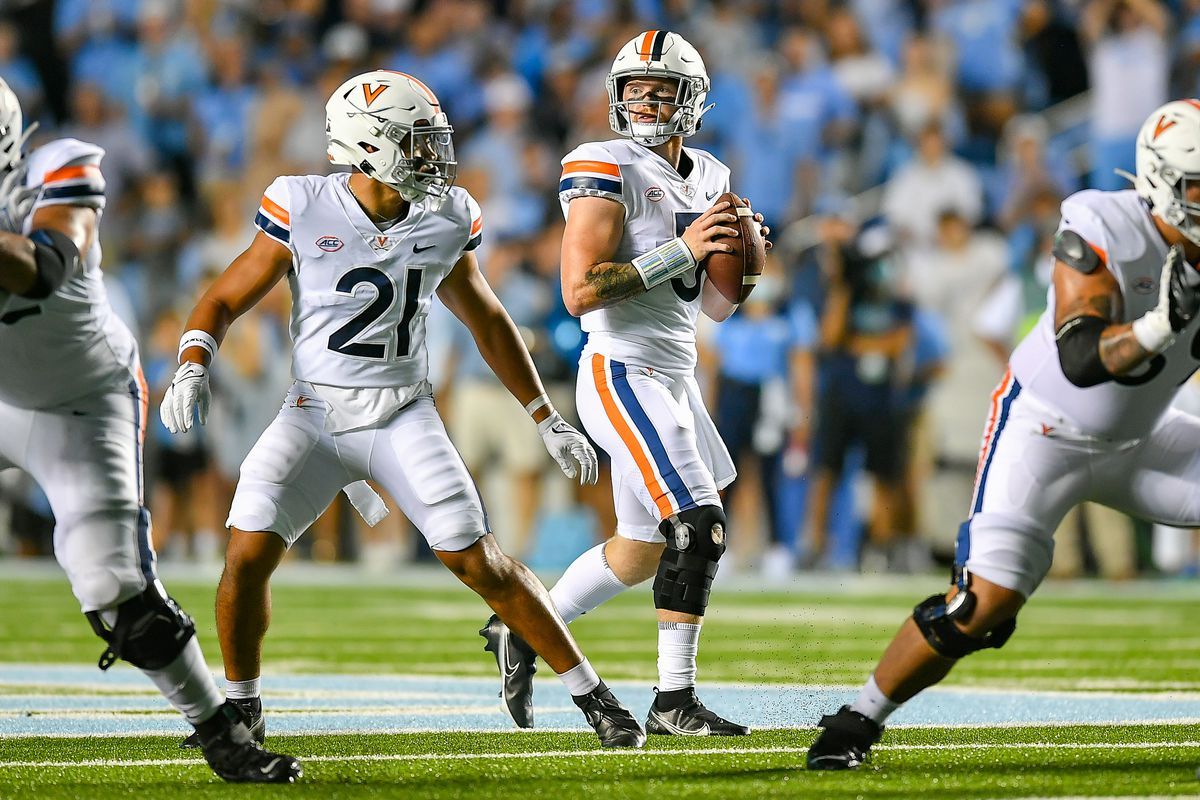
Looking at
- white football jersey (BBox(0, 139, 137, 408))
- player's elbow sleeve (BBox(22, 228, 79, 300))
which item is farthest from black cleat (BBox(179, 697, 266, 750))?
player's elbow sleeve (BBox(22, 228, 79, 300))

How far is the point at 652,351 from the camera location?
4.79 m

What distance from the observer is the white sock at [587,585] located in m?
4.96

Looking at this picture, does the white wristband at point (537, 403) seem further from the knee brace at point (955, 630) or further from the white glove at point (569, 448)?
the knee brace at point (955, 630)

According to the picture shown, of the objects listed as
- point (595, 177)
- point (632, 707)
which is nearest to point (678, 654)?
point (632, 707)

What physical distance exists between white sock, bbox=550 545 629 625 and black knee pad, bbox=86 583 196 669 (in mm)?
1480

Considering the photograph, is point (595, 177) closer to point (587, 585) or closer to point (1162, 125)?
point (587, 585)

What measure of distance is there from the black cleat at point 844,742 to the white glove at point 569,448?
1.03 m

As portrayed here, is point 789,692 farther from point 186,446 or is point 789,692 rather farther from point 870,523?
point 186,446

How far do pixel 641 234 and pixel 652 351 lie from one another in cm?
31

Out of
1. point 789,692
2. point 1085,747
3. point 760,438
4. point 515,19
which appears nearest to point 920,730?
point 1085,747

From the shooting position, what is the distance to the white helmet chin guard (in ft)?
11.7

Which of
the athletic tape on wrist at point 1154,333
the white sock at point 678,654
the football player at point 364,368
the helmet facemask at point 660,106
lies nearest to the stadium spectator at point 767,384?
the helmet facemask at point 660,106

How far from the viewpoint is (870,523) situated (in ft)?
34.8

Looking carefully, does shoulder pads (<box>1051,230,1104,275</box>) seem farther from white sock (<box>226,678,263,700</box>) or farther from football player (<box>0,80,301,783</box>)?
white sock (<box>226,678,263,700</box>)
